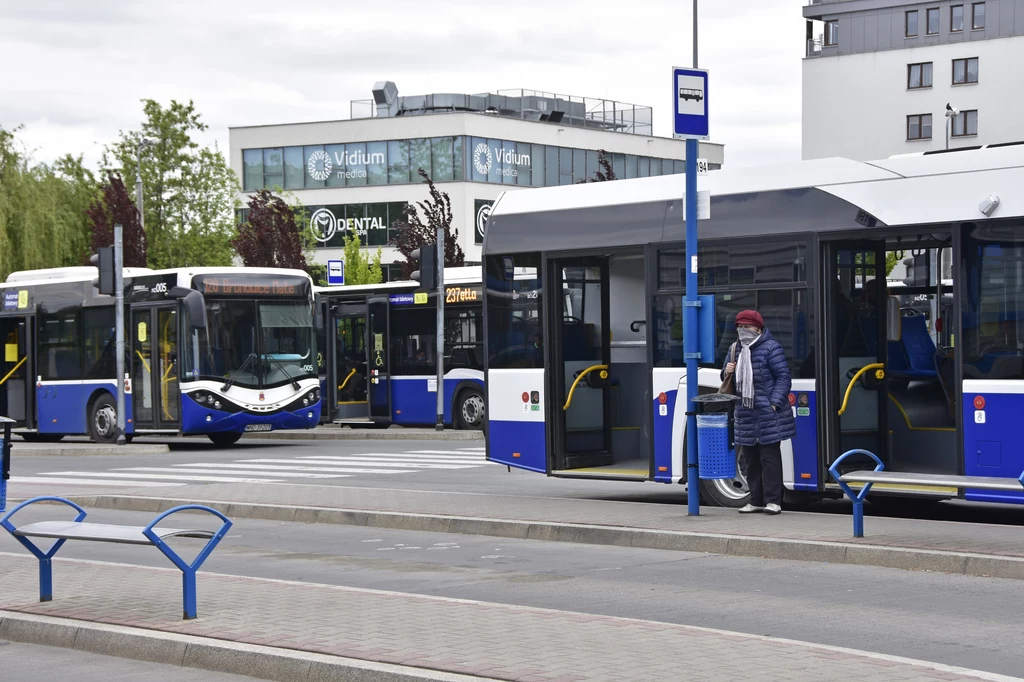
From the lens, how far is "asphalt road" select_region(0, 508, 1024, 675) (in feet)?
27.6

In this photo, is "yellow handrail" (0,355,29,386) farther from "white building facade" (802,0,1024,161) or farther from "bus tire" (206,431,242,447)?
"white building facade" (802,0,1024,161)

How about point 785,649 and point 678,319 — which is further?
point 678,319

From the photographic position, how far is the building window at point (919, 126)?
254ft

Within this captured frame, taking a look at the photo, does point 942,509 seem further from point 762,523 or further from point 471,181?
point 471,181

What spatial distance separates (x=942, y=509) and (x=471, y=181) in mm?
63942

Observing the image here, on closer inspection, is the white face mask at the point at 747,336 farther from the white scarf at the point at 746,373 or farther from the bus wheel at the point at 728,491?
the bus wheel at the point at 728,491

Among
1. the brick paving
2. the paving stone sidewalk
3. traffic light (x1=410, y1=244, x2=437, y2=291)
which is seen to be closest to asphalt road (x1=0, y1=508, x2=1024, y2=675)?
the paving stone sidewalk

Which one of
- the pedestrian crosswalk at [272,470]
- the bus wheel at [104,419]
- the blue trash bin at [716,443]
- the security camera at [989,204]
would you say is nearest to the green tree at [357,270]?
the bus wheel at [104,419]

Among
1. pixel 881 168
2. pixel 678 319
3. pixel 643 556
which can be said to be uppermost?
pixel 881 168

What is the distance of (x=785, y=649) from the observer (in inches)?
293

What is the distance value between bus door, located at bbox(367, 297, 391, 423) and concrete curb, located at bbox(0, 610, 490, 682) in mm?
22504

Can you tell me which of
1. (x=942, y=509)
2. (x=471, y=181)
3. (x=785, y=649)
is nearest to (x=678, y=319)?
(x=942, y=509)

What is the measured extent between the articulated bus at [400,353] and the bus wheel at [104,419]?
493 cm

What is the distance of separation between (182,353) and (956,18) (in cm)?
5826
